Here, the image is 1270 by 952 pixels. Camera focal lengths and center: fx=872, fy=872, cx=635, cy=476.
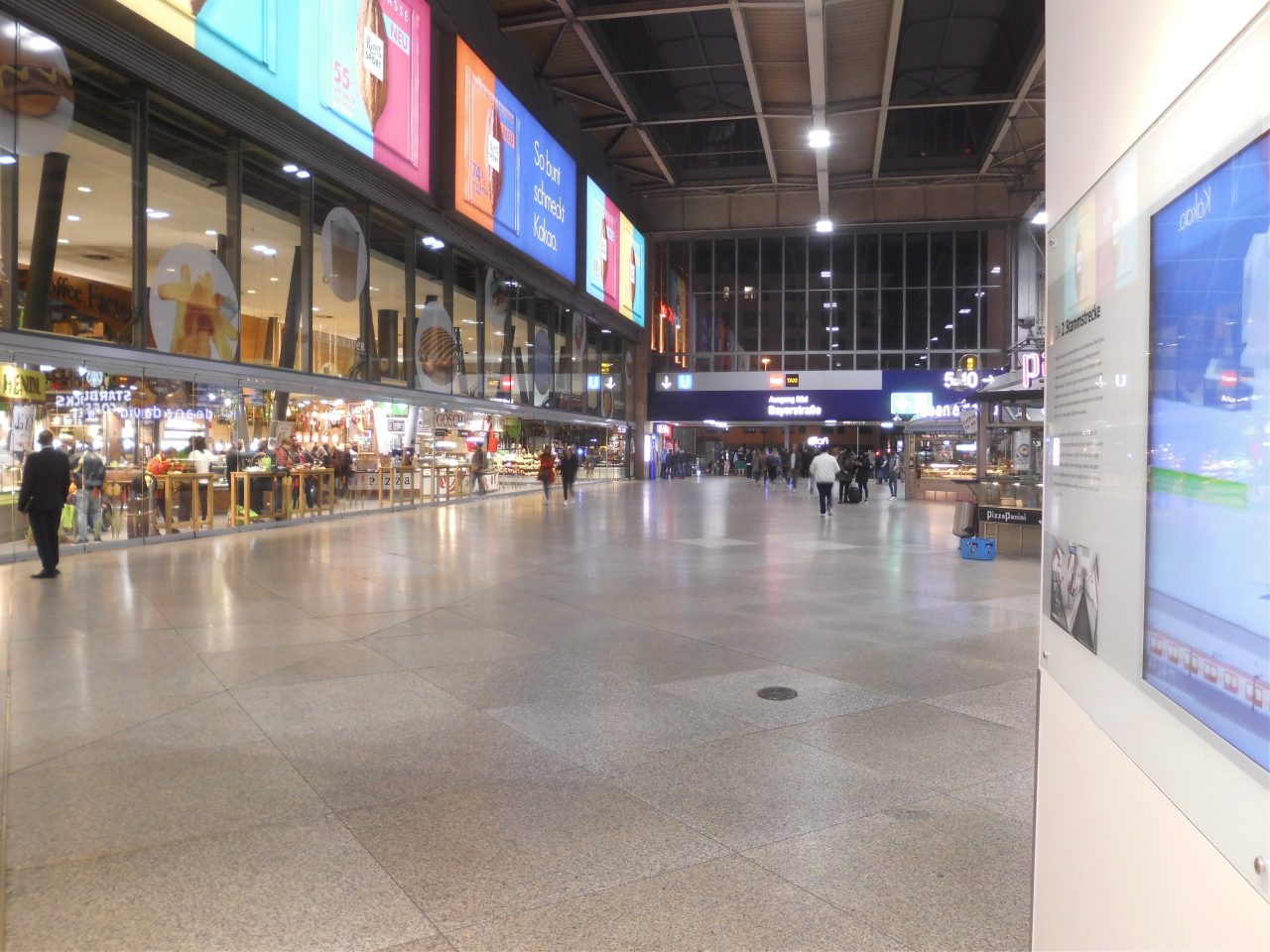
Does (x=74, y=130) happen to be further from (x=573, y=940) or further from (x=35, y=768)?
(x=573, y=940)

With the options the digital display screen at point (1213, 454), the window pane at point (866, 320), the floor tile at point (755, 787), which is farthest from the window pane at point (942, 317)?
the digital display screen at point (1213, 454)

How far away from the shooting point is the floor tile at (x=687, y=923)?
290 centimetres

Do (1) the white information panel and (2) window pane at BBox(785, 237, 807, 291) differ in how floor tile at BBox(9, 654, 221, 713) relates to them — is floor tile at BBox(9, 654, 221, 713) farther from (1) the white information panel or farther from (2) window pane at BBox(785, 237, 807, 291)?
(2) window pane at BBox(785, 237, 807, 291)

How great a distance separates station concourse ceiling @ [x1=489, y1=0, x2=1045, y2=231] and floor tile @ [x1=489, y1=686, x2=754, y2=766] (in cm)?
1561

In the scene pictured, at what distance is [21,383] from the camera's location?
11484 millimetres

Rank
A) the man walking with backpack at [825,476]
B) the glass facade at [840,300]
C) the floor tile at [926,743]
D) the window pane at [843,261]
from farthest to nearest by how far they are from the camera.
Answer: the window pane at [843,261], the glass facade at [840,300], the man walking with backpack at [825,476], the floor tile at [926,743]

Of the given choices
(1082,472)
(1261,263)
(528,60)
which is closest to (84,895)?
(1082,472)

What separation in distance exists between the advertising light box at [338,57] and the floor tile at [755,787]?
41.0 ft

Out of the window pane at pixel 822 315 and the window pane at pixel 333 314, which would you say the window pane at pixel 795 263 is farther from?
the window pane at pixel 333 314

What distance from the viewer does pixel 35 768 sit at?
4355 mm

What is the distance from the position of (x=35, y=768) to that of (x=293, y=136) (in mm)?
13753

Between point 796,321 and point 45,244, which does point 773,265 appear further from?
point 45,244

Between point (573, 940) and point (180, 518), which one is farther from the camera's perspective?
point (180, 518)

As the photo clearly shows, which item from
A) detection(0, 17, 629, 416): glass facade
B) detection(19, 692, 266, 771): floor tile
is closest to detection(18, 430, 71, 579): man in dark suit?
detection(0, 17, 629, 416): glass facade
